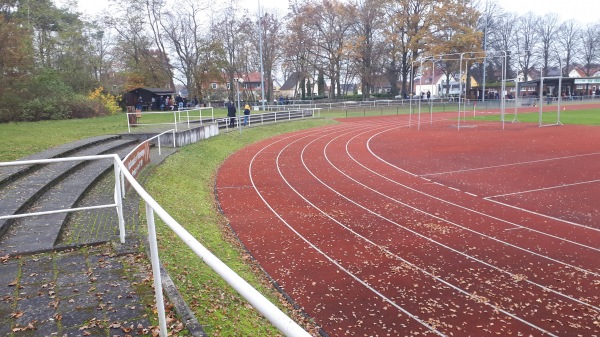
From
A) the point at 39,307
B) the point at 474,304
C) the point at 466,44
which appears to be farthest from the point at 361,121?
the point at 39,307

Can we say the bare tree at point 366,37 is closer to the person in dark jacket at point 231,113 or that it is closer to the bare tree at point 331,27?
the bare tree at point 331,27

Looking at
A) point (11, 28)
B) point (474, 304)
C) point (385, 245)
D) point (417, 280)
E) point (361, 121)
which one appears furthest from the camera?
point (361, 121)

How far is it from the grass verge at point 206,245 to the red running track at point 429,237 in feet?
1.50

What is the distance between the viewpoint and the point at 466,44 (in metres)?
55.6

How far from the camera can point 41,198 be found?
8203mm

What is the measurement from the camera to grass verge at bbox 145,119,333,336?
5500 mm

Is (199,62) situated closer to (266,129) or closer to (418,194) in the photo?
(266,129)

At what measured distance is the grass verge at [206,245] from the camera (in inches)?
217

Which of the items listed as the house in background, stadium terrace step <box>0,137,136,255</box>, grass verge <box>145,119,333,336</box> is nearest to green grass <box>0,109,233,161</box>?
stadium terrace step <box>0,137,136,255</box>

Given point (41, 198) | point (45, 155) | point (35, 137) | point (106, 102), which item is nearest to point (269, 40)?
point (106, 102)

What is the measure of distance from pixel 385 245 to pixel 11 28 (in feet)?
85.8

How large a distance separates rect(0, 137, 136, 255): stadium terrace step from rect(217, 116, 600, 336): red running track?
3.59 metres

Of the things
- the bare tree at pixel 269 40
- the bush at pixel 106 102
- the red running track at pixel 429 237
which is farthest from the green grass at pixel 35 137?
the bare tree at pixel 269 40

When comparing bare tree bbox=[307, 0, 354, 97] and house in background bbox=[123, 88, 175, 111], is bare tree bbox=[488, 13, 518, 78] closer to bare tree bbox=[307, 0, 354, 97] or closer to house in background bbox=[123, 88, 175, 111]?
bare tree bbox=[307, 0, 354, 97]
